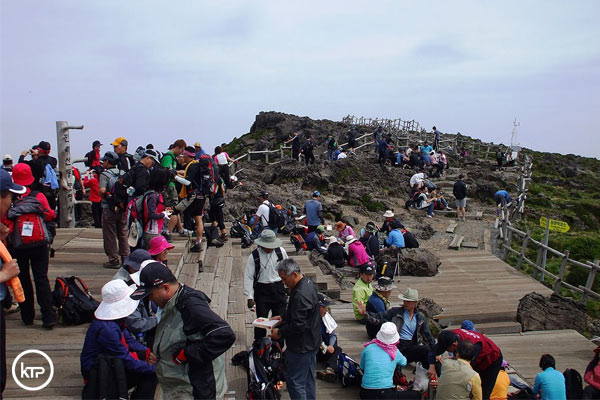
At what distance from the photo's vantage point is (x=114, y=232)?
6637 millimetres

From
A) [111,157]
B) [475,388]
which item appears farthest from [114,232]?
[475,388]

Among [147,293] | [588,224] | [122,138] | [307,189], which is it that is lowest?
[588,224]

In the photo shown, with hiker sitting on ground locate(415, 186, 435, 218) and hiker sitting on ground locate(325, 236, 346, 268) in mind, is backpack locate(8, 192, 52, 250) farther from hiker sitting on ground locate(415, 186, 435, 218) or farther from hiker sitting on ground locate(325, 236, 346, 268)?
hiker sitting on ground locate(415, 186, 435, 218)

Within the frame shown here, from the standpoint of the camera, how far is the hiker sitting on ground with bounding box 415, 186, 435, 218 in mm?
18875

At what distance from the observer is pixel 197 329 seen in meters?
3.25

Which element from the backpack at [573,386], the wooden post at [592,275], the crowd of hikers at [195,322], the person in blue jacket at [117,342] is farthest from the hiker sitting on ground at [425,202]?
the person in blue jacket at [117,342]

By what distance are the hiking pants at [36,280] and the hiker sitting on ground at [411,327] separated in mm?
3949

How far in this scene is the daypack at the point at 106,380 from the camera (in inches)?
146

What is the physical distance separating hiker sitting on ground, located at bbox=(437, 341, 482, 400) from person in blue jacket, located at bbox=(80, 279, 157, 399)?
9.49 feet

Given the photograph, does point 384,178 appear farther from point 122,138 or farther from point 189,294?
point 189,294

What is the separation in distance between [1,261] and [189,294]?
4.48ft

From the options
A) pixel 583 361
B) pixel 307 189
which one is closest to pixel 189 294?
pixel 583 361

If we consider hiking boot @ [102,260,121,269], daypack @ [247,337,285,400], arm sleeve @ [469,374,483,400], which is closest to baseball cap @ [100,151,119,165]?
hiking boot @ [102,260,121,269]

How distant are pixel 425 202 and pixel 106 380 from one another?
56.3 ft
